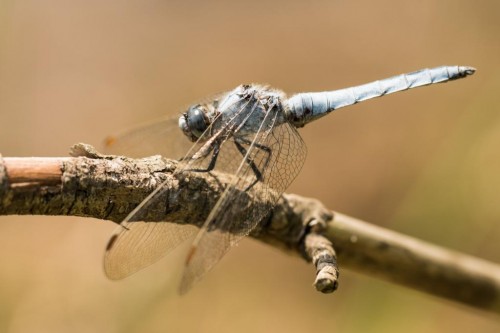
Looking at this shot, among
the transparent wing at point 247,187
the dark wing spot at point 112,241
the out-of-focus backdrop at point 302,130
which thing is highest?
the transparent wing at point 247,187

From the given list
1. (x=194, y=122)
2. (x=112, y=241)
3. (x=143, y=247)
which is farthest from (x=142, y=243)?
(x=194, y=122)

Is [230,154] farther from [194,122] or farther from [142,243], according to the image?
[142,243]

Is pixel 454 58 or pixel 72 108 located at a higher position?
pixel 454 58

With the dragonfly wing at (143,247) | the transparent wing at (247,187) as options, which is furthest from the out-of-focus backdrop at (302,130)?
the dragonfly wing at (143,247)

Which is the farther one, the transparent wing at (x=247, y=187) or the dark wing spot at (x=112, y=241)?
the transparent wing at (x=247, y=187)

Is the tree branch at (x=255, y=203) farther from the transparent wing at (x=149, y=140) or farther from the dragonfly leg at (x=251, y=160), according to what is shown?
the transparent wing at (x=149, y=140)

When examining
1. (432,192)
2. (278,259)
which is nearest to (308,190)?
(278,259)

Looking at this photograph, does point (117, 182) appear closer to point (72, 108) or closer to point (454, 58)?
point (72, 108)
